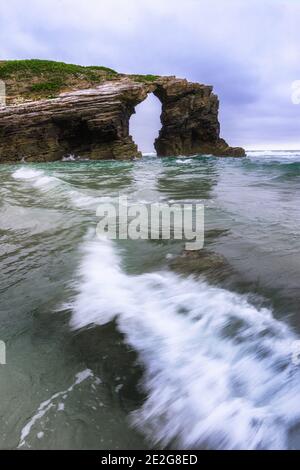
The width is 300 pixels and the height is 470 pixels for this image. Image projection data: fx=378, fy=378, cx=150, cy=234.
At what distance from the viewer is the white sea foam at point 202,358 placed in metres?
1.89

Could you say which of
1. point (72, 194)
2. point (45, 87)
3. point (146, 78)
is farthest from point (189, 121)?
point (72, 194)

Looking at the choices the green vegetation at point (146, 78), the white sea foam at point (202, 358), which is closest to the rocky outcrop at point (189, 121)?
the green vegetation at point (146, 78)

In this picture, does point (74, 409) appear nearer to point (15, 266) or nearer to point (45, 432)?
point (45, 432)

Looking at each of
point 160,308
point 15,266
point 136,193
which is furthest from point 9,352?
point 136,193

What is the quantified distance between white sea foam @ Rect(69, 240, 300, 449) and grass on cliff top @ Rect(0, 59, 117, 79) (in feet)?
131

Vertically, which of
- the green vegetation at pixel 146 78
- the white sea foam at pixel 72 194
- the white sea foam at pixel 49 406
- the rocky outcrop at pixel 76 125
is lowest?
the white sea foam at pixel 49 406

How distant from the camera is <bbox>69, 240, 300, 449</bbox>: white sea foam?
1.89 meters

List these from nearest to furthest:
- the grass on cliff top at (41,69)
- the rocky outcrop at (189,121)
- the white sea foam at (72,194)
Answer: the white sea foam at (72,194) < the grass on cliff top at (41,69) < the rocky outcrop at (189,121)

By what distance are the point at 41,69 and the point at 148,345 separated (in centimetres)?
4300

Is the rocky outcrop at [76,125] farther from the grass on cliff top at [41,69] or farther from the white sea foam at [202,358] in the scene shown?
the white sea foam at [202,358]

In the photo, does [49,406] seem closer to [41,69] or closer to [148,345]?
[148,345]

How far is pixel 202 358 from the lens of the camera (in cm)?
242

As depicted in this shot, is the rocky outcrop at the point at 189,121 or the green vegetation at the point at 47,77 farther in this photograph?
the rocky outcrop at the point at 189,121

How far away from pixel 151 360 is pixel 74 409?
1.96 feet
